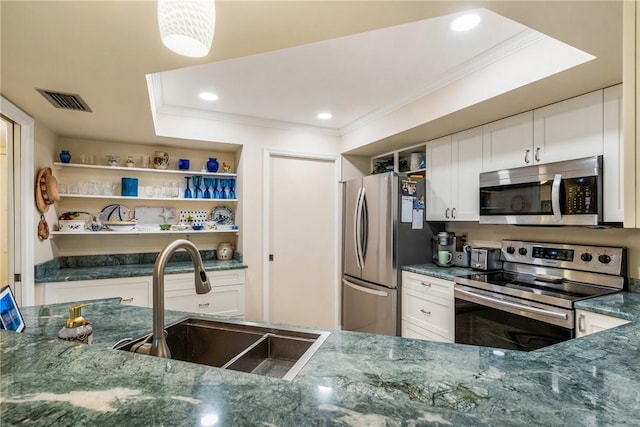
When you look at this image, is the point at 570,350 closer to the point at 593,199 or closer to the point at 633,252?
the point at 593,199

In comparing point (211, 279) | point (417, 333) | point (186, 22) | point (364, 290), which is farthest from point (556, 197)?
point (211, 279)

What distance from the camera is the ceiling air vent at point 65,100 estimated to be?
197 centimetres

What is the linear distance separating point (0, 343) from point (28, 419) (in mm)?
391

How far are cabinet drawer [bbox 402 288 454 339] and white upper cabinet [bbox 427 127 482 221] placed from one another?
74 cm

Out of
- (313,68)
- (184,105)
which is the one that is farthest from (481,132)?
(184,105)

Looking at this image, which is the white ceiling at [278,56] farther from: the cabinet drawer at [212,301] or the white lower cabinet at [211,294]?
the cabinet drawer at [212,301]

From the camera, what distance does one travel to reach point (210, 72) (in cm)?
230

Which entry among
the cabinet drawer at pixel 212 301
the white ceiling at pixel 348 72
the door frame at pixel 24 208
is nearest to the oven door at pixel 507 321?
the white ceiling at pixel 348 72

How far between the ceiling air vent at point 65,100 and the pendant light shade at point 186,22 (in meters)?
1.66

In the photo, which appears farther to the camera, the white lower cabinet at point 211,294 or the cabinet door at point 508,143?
the white lower cabinet at point 211,294

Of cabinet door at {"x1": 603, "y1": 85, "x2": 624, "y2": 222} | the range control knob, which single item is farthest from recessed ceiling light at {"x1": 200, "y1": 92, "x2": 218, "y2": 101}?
the range control knob

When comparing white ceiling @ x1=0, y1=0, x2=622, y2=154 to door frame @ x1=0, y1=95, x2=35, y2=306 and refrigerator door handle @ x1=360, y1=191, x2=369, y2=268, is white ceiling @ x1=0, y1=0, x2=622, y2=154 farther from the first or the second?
refrigerator door handle @ x1=360, y1=191, x2=369, y2=268

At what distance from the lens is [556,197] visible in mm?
2055

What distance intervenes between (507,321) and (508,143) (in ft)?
4.22
